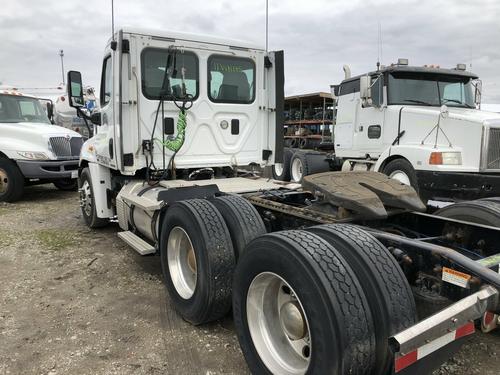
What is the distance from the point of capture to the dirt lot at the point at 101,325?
3.06 meters

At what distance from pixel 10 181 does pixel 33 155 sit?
2.55 feet

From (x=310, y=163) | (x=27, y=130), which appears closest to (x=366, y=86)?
(x=310, y=163)

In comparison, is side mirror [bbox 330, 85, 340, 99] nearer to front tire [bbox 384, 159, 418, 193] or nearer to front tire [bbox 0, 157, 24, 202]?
front tire [bbox 384, 159, 418, 193]

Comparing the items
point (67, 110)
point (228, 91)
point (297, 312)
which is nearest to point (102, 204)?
point (228, 91)

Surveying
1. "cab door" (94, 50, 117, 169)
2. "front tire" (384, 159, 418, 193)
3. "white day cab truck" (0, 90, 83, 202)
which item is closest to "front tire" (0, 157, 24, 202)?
"white day cab truck" (0, 90, 83, 202)

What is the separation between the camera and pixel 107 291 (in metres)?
4.47

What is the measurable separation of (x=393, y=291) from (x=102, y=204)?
4929mm

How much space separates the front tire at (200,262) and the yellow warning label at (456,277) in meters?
1.61

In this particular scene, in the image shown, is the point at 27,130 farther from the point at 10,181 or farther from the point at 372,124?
the point at 372,124

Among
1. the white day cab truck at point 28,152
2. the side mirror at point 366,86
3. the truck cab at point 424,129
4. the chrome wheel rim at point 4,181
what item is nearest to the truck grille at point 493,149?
the truck cab at point 424,129

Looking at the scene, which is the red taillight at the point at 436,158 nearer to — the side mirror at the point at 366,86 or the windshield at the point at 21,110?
the side mirror at the point at 366,86

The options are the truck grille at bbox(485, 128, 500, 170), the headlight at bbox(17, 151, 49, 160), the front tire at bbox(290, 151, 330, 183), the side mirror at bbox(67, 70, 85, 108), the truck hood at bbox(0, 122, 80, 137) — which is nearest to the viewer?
the side mirror at bbox(67, 70, 85, 108)

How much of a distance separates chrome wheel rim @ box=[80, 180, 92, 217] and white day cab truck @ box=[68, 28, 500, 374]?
4 centimetres

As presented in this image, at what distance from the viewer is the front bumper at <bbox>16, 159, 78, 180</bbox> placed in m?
9.79
